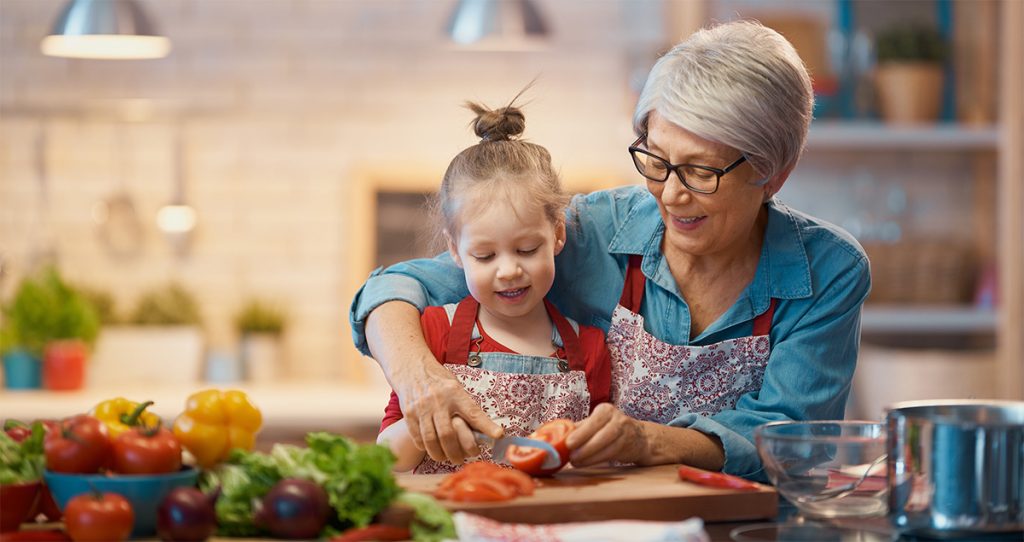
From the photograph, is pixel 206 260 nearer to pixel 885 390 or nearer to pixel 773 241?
pixel 885 390

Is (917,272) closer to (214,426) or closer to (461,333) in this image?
(461,333)

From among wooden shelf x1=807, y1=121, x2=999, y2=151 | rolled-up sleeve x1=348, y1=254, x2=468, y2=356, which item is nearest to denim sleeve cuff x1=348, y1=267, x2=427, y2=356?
rolled-up sleeve x1=348, y1=254, x2=468, y2=356

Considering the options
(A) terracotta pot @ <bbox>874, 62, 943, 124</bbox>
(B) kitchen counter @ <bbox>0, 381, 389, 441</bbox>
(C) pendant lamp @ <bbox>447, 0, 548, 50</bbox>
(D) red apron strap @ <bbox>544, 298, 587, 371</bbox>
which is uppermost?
(C) pendant lamp @ <bbox>447, 0, 548, 50</bbox>

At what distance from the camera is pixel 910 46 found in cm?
466

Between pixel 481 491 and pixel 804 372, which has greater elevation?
pixel 804 372

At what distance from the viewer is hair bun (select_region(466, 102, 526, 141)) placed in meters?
2.32

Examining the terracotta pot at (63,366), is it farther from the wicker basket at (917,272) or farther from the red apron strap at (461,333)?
the wicker basket at (917,272)

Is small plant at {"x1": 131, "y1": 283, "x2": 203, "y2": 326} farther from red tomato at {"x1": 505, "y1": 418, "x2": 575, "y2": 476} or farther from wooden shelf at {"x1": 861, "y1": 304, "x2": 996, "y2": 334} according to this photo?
red tomato at {"x1": 505, "y1": 418, "x2": 575, "y2": 476}

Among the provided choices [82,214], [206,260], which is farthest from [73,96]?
[206,260]

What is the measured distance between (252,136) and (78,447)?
339 centimetres

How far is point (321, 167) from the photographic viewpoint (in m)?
4.93

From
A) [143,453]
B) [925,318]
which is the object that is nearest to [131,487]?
[143,453]

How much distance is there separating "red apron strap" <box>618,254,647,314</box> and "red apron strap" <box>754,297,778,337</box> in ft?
0.71

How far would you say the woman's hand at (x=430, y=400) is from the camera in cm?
198
